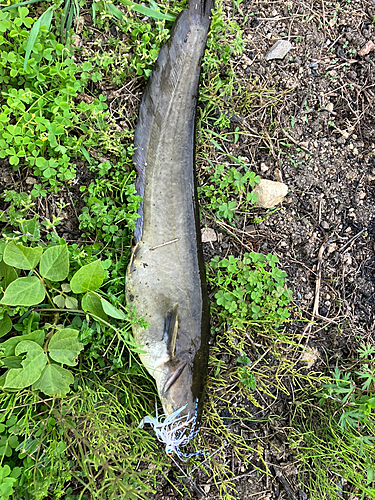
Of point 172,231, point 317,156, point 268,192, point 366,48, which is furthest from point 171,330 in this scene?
point 366,48

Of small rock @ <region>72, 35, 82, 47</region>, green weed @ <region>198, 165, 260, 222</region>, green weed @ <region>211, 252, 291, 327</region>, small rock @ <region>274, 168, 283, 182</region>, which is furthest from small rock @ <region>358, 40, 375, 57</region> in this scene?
small rock @ <region>72, 35, 82, 47</region>

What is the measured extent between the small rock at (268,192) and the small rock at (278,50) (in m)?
1.23

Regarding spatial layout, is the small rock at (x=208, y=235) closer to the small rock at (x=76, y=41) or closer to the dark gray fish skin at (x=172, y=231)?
the dark gray fish skin at (x=172, y=231)

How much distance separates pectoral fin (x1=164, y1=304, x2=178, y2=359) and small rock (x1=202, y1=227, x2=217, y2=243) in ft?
2.48

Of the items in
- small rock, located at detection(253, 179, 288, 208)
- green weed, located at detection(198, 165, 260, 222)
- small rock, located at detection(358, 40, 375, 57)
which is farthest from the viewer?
small rock, located at detection(358, 40, 375, 57)

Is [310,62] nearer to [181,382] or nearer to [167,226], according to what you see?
[167,226]

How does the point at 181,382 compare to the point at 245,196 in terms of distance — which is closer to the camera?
the point at 181,382

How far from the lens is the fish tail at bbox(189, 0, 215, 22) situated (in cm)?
312

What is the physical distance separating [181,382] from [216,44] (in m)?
2.98

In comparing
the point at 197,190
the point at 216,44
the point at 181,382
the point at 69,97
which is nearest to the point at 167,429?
the point at 181,382

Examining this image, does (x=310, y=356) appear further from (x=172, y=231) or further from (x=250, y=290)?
(x=172, y=231)

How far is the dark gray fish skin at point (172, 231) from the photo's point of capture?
9.32 ft

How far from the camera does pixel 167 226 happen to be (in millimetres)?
2949

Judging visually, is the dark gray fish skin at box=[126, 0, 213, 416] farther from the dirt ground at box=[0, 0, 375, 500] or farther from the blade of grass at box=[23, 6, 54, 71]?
the blade of grass at box=[23, 6, 54, 71]
